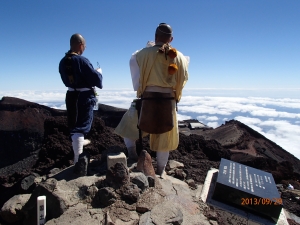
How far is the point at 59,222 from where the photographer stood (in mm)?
2627

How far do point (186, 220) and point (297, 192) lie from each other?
286 cm

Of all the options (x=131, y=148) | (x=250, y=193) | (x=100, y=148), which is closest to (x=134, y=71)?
(x=131, y=148)

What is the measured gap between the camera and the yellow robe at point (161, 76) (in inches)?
137

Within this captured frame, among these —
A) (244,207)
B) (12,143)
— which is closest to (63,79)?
(244,207)

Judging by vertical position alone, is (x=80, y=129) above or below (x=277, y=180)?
above

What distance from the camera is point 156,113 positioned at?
361cm

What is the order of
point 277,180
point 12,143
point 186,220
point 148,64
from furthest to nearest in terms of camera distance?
point 12,143, point 277,180, point 148,64, point 186,220

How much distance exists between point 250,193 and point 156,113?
1.55 meters

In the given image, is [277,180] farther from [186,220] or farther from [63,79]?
[63,79]

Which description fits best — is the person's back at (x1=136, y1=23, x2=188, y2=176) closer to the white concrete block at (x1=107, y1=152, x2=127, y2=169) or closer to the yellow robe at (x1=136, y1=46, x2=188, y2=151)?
the yellow robe at (x1=136, y1=46, x2=188, y2=151)

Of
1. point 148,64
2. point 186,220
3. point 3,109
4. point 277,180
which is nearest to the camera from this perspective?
point 186,220

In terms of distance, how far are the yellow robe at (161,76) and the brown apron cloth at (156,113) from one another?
136mm

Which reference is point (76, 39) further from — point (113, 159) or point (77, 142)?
point (113, 159)
